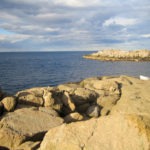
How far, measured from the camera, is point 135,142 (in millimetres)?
8719

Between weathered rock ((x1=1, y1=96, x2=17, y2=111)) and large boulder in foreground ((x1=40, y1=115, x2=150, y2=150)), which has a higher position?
large boulder in foreground ((x1=40, y1=115, x2=150, y2=150))

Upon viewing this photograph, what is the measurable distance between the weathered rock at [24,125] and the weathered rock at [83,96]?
5.47 metres

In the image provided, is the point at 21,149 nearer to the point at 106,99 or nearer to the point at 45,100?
the point at 45,100

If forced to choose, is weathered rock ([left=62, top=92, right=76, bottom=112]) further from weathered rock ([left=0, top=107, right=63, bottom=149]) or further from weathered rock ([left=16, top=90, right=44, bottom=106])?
weathered rock ([left=0, top=107, right=63, bottom=149])

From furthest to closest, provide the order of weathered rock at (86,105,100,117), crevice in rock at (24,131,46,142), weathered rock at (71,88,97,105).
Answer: weathered rock at (71,88,97,105), weathered rock at (86,105,100,117), crevice in rock at (24,131,46,142)

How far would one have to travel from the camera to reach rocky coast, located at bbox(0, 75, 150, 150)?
29.4 feet

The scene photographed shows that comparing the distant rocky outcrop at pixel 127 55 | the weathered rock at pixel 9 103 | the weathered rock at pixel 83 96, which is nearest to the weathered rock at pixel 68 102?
the weathered rock at pixel 83 96

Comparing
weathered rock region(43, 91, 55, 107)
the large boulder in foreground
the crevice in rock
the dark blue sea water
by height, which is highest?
the large boulder in foreground

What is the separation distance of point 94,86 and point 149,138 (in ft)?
54.7

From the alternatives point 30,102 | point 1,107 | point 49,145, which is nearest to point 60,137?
point 49,145

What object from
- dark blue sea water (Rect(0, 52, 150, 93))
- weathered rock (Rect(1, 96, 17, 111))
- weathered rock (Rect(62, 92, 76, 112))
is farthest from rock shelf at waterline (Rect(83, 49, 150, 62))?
weathered rock (Rect(1, 96, 17, 111))

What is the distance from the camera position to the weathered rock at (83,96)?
21594 mm

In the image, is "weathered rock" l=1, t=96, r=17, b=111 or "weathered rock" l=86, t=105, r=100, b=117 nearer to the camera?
"weathered rock" l=1, t=96, r=17, b=111

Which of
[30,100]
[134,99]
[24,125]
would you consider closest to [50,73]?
[134,99]
